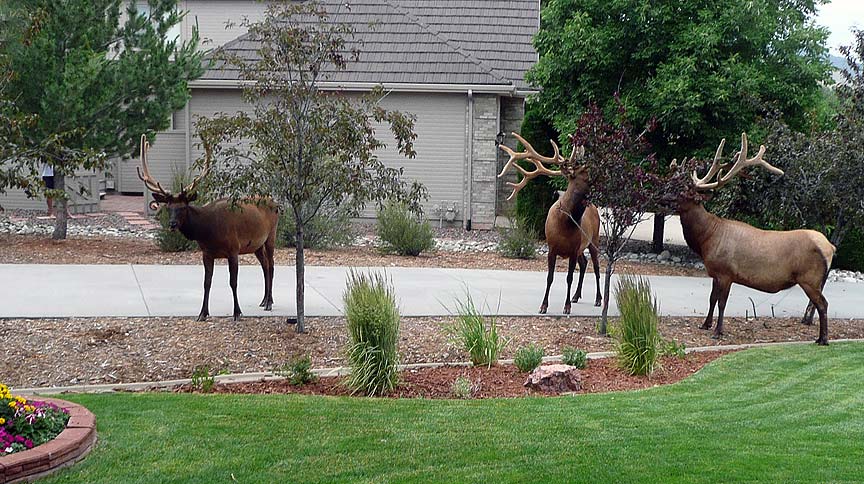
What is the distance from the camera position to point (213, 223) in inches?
402

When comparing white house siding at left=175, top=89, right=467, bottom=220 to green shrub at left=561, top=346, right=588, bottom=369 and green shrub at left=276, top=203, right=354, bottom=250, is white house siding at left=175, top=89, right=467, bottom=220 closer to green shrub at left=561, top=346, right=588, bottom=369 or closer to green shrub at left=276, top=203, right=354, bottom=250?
green shrub at left=276, top=203, right=354, bottom=250

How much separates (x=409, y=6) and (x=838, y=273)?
1433cm

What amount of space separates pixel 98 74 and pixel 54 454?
11494 millimetres

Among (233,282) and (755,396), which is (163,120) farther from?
(755,396)

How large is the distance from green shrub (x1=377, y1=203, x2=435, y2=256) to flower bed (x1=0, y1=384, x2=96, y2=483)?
1053 cm

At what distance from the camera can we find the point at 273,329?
1003 centimetres

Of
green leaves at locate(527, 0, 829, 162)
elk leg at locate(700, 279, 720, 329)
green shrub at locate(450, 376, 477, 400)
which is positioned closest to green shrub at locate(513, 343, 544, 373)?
green shrub at locate(450, 376, 477, 400)

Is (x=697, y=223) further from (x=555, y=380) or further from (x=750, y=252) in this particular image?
(x=555, y=380)

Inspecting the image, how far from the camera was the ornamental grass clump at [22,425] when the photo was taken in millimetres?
5598

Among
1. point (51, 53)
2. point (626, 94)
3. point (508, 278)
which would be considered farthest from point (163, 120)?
point (626, 94)

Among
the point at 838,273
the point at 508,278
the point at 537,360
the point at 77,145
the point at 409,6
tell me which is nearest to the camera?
the point at 537,360

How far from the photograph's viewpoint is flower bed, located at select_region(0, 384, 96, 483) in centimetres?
537

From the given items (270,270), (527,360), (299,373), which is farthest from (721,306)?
(270,270)

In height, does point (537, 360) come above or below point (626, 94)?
Answer: below
